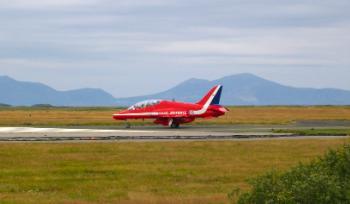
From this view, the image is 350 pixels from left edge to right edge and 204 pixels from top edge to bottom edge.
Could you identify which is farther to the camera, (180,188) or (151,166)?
(151,166)

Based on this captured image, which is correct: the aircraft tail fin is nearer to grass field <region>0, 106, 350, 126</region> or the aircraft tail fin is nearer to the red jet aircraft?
the red jet aircraft

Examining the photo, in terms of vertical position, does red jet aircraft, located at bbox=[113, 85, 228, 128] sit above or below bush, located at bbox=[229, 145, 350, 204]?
above

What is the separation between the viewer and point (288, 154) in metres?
31.1

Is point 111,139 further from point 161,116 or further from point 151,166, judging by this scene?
point 161,116

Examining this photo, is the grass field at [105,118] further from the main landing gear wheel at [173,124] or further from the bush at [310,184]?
the bush at [310,184]

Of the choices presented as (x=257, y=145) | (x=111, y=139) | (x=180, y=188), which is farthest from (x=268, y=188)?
(x=111, y=139)

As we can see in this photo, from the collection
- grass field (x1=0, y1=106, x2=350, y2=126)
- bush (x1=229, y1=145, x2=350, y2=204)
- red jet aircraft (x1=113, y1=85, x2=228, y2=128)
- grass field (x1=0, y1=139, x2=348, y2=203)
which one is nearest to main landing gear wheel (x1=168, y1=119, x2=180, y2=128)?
red jet aircraft (x1=113, y1=85, x2=228, y2=128)

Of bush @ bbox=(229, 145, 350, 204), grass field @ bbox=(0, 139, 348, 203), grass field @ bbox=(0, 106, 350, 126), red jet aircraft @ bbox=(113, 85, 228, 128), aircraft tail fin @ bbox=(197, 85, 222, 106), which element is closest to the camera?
bush @ bbox=(229, 145, 350, 204)

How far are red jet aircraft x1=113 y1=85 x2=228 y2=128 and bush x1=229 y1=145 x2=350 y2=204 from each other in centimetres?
4672

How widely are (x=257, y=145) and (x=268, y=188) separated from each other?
2348cm

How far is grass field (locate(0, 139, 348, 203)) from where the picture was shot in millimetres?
19406

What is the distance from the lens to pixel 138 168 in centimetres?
2550

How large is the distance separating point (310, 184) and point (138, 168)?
14.2m

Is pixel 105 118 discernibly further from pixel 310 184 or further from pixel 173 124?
pixel 310 184
